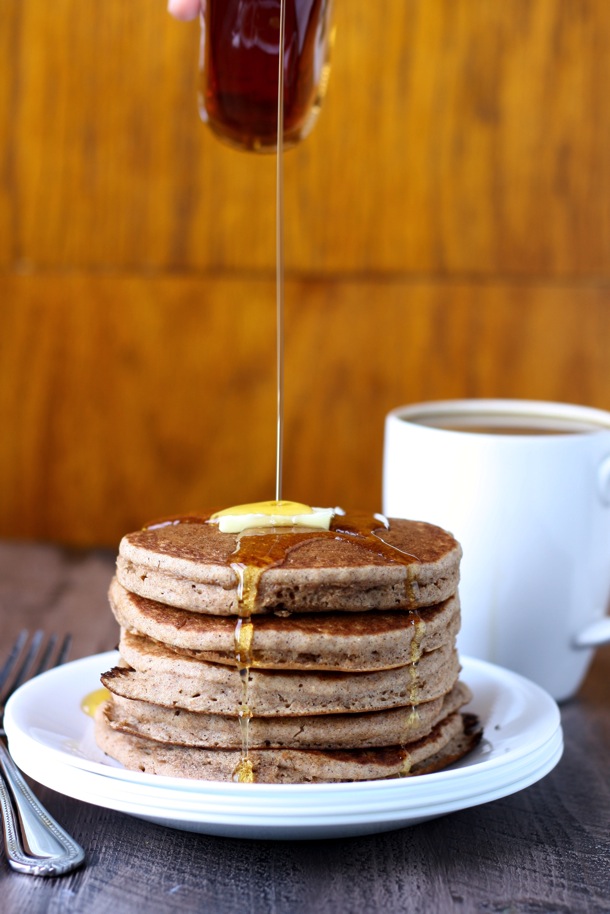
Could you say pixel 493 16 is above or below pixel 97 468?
above

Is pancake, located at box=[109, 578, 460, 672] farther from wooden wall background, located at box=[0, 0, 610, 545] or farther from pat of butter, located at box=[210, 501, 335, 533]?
wooden wall background, located at box=[0, 0, 610, 545]

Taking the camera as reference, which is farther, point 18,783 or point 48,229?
point 48,229

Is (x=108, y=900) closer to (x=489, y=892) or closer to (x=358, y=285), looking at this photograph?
(x=489, y=892)

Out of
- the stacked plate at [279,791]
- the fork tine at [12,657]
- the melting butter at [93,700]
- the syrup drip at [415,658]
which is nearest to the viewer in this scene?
the stacked plate at [279,791]

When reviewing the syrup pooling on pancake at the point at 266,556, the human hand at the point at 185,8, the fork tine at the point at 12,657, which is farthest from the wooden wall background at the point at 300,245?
the syrup pooling on pancake at the point at 266,556

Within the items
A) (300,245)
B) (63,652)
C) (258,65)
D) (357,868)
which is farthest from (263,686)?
(300,245)

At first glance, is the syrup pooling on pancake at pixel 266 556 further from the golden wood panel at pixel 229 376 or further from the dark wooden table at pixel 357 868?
the golden wood panel at pixel 229 376

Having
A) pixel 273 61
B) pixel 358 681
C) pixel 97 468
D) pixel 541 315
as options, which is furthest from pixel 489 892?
pixel 97 468
